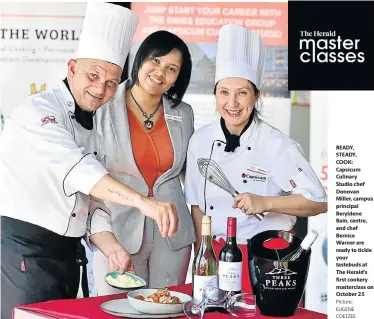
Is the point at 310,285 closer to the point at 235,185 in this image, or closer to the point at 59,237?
the point at 235,185

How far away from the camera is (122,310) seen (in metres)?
1.90

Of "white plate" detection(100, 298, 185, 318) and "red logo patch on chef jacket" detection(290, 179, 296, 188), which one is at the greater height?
"red logo patch on chef jacket" detection(290, 179, 296, 188)

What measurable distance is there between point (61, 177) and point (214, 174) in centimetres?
53

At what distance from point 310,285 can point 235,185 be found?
0.44 metres

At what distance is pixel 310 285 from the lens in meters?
2.38

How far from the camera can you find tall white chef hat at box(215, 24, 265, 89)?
2373 millimetres

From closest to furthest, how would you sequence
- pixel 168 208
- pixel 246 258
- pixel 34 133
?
pixel 246 258, pixel 168 208, pixel 34 133

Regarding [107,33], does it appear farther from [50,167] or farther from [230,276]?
[230,276]

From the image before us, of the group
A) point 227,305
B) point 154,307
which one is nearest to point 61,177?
point 154,307

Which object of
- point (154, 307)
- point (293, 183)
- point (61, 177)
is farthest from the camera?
point (293, 183)

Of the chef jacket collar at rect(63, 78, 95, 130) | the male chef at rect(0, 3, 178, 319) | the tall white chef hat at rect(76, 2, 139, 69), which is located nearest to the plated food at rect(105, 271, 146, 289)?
the male chef at rect(0, 3, 178, 319)

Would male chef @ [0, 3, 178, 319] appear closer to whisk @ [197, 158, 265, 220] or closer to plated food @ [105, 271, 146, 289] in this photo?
plated food @ [105, 271, 146, 289]

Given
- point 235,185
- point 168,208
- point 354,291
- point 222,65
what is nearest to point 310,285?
point 354,291

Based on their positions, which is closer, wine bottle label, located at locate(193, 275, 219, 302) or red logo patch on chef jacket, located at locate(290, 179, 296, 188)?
wine bottle label, located at locate(193, 275, 219, 302)
